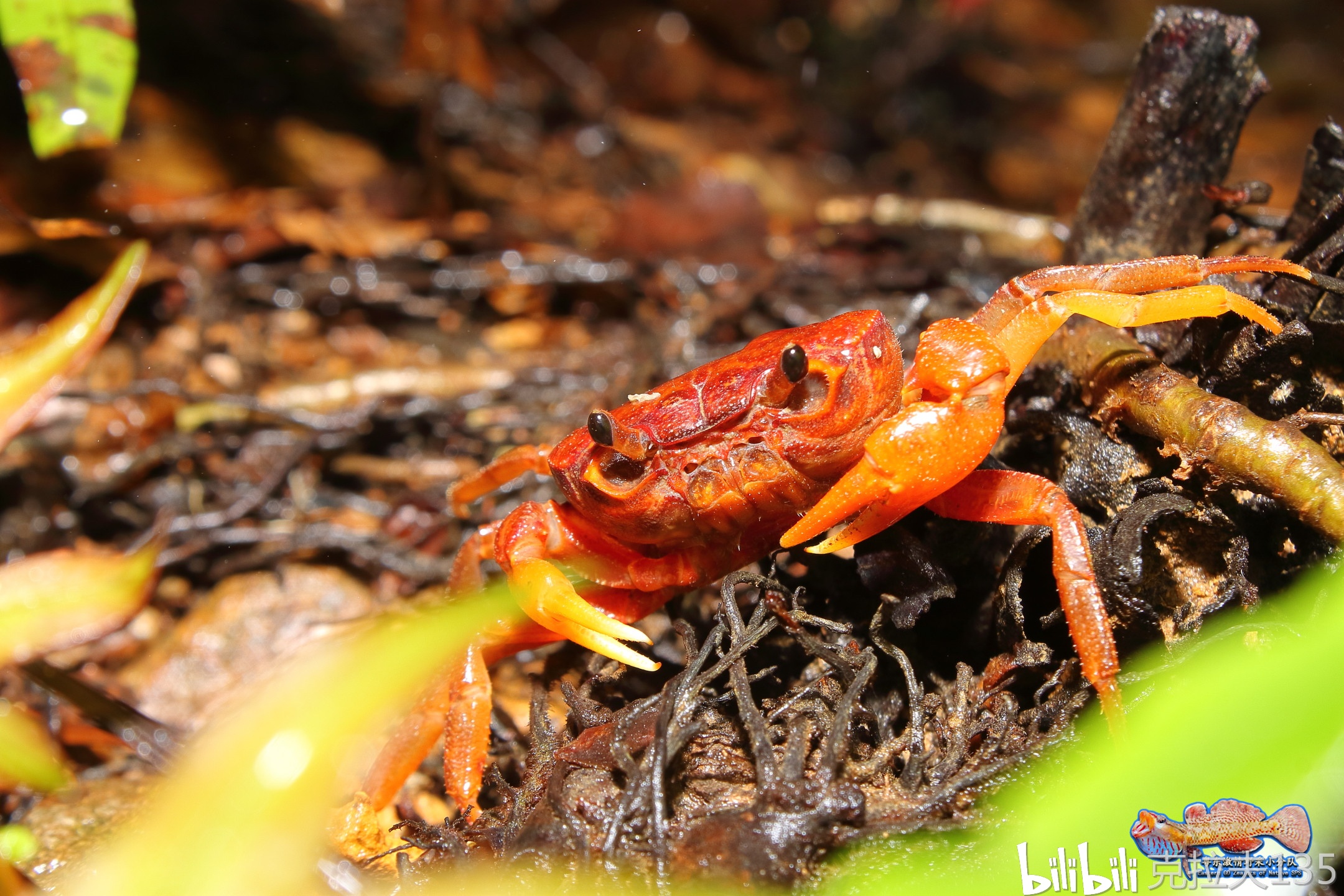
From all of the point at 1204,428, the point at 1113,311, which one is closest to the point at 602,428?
the point at 1113,311

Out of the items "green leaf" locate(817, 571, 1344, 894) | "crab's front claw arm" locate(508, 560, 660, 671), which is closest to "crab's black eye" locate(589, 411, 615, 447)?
"crab's front claw arm" locate(508, 560, 660, 671)

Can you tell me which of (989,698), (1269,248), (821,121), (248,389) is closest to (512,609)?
(989,698)

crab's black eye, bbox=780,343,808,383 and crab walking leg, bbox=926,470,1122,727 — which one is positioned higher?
crab's black eye, bbox=780,343,808,383

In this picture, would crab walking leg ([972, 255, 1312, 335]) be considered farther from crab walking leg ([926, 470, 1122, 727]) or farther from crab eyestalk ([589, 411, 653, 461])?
crab eyestalk ([589, 411, 653, 461])

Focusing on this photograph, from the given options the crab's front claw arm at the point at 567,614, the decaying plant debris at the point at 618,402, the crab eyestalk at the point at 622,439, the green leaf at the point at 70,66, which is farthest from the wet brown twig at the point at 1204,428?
the green leaf at the point at 70,66

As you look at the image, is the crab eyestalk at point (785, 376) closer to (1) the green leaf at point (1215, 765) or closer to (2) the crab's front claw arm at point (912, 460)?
(2) the crab's front claw arm at point (912, 460)

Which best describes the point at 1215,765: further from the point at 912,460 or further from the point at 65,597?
the point at 65,597

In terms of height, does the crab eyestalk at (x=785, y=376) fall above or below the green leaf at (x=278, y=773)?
above

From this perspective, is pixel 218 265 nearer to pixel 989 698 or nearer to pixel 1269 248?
pixel 989 698

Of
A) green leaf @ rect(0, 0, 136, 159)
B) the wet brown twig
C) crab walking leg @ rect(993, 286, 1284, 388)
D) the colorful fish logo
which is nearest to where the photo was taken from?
the colorful fish logo
